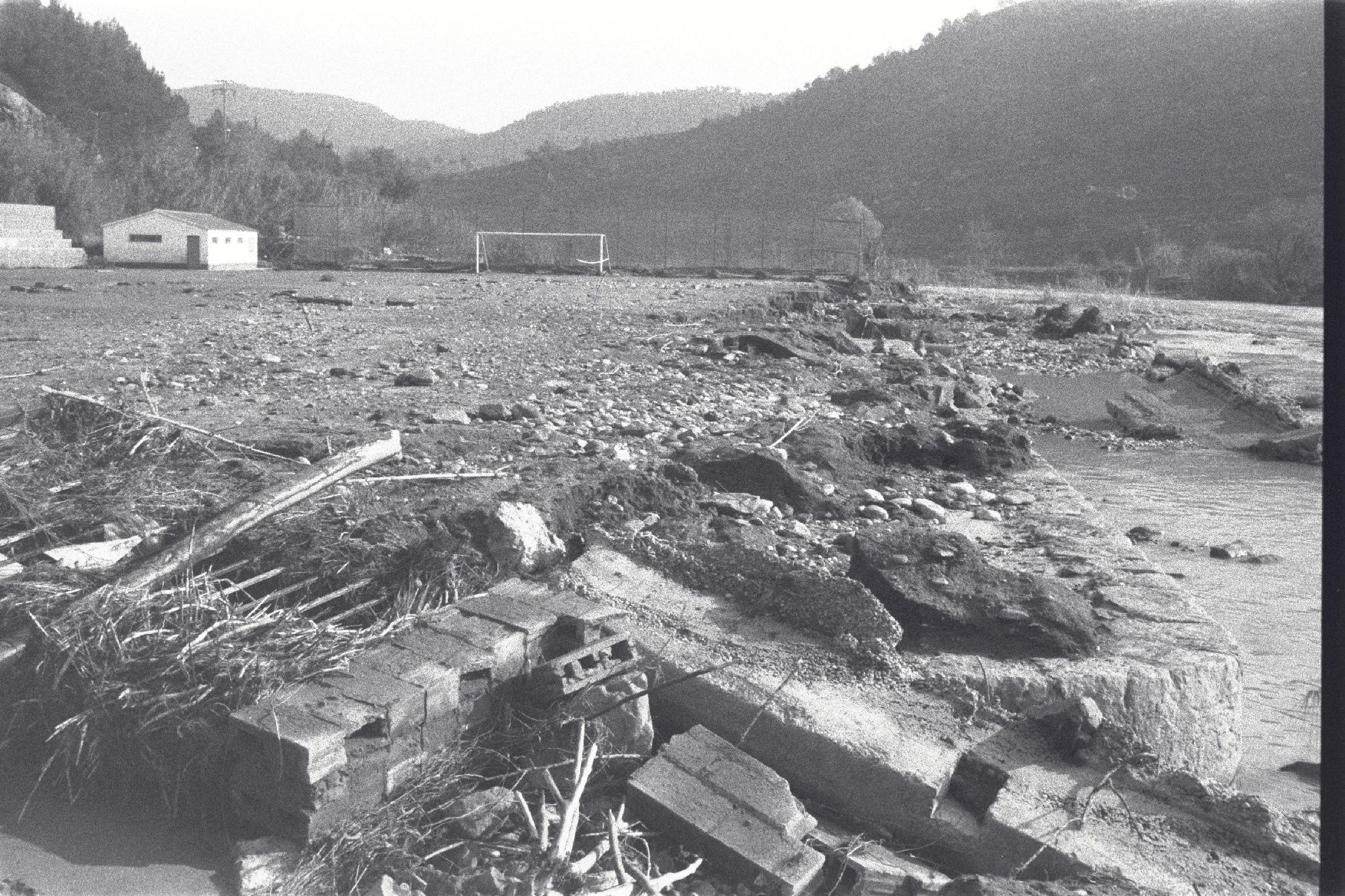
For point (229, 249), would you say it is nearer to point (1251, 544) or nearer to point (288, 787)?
point (1251, 544)

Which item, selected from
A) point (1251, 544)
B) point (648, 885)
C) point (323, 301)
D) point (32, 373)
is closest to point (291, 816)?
point (648, 885)

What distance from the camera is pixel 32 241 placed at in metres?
27.2

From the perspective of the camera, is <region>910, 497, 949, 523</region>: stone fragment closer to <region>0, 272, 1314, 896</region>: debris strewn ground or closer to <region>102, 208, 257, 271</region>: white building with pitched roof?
<region>0, 272, 1314, 896</region>: debris strewn ground

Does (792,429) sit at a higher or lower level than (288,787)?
higher

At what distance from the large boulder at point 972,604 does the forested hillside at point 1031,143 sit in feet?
130

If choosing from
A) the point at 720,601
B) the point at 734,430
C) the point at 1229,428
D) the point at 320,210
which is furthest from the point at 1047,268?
the point at 720,601

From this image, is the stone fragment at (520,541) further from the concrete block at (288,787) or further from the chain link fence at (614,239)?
the chain link fence at (614,239)

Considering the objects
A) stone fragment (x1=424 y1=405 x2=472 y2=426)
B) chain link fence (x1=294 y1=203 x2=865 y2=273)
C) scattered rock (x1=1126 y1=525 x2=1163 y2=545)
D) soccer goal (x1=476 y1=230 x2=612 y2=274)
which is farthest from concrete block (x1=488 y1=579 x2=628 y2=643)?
soccer goal (x1=476 y1=230 x2=612 y2=274)

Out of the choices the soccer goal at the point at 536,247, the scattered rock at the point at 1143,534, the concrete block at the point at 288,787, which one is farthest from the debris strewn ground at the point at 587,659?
the soccer goal at the point at 536,247

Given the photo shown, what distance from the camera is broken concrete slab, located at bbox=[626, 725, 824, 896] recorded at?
2832mm

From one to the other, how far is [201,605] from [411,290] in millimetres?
17232

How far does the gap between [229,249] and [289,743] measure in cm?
2987

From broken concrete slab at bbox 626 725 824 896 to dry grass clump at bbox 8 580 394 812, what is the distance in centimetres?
89

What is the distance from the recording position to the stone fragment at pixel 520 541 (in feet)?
14.0
